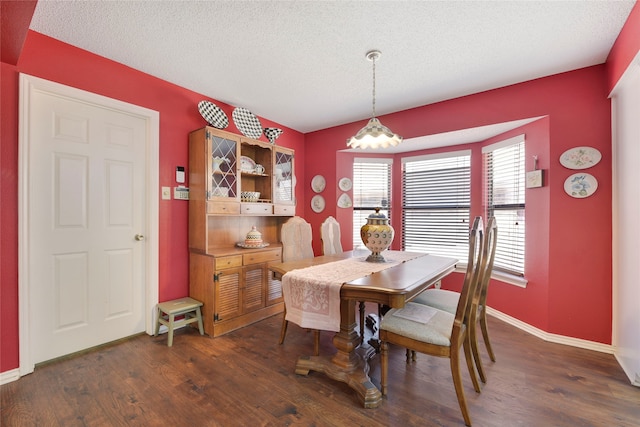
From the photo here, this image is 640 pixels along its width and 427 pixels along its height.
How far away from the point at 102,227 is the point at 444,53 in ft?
10.6

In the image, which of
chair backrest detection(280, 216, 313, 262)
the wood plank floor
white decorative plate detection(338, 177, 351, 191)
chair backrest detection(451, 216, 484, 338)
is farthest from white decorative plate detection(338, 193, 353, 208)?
chair backrest detection(451, 216, 484, 338)

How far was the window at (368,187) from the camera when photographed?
166 inches

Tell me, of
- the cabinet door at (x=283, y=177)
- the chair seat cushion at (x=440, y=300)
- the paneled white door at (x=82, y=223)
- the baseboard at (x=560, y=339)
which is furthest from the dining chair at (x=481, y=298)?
the paneled white door at (x=82, y=223)

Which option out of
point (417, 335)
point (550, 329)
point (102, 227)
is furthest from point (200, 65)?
point (550, 329)

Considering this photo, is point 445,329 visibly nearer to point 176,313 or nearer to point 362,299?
point 362,299

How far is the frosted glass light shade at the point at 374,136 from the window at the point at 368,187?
6.33 feet

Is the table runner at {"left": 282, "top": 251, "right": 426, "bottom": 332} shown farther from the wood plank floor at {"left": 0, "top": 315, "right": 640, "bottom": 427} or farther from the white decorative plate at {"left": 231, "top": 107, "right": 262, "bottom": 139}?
the white decorative plate at {"left": 231, "top": 107, "right": 262, "bottom": 139}

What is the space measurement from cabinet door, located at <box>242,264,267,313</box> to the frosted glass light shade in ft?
5.50

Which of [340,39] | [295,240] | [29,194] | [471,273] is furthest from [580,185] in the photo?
[29,194]

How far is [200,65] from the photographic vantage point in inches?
95.3

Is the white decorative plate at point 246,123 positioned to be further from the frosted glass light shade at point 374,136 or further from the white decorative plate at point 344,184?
→ the frosted glass light shade at point 374,136

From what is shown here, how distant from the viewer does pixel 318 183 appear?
14.0ft

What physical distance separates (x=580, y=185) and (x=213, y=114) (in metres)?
3.56

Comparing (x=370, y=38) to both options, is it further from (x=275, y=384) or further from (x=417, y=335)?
(x=275, y=384)
